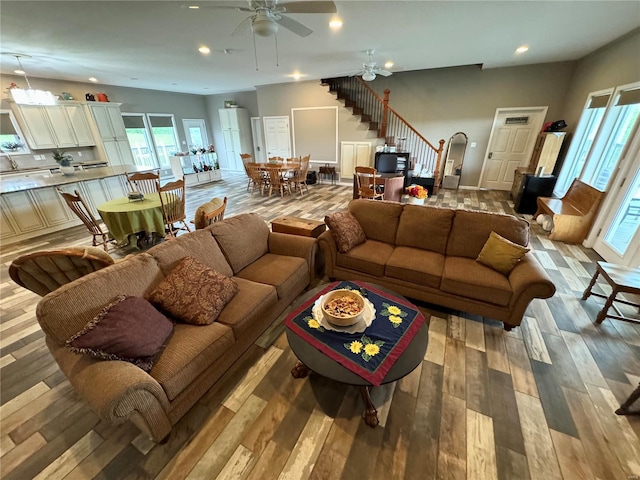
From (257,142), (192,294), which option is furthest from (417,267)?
(257,142)

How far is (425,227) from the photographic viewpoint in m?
2.61

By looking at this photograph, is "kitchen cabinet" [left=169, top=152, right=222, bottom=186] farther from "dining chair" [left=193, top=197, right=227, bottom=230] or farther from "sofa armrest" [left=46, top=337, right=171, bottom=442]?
"sofa armrest" [left=46, top=337, right=171, bottom=442]

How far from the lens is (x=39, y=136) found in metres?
5.83

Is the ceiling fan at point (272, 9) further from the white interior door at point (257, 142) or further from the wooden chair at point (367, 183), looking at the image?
the white interior door at point (257, 142)

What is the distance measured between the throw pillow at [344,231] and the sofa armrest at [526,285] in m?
1.41

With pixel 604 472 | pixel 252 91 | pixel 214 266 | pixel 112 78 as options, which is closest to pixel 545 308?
pixel 604 472

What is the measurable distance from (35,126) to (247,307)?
789 cm

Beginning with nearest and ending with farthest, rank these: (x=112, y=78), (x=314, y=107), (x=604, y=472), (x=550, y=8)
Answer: (x=604, y=472), (x=550, y=8), (x=112, y=78), (x=314, y=107)

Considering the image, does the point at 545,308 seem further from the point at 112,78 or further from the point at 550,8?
the point at 112,78

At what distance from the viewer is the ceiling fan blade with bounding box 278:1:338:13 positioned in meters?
2.42

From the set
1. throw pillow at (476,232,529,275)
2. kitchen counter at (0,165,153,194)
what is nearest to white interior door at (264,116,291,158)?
kitchen counter at (0,165,153,194)

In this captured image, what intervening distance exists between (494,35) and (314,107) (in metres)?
4.79

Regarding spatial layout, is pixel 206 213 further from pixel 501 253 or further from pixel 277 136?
pixel 277 136

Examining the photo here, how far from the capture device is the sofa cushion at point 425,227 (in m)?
2.56
